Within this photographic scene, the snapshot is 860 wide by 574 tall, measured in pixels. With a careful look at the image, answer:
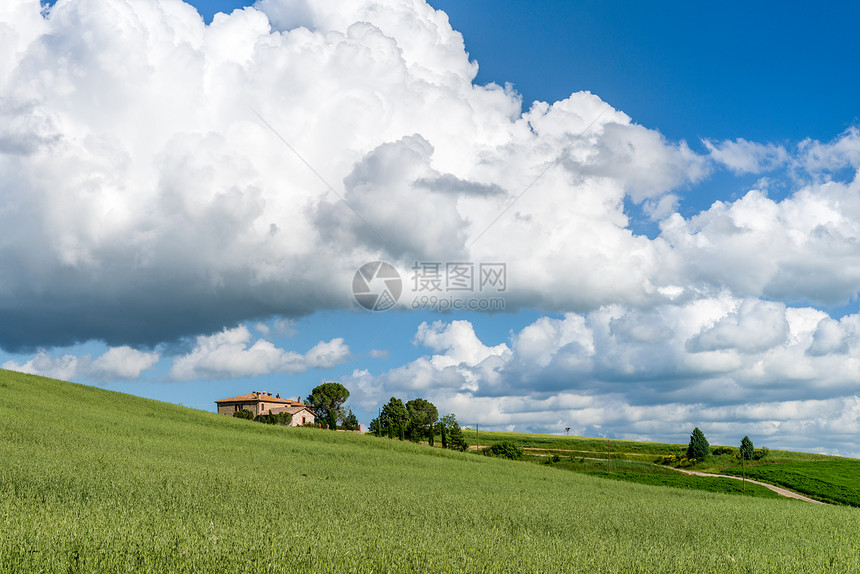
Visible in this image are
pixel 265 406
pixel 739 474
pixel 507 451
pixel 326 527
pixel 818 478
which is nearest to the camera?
pixel 326 527

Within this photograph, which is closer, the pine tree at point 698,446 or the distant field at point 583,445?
the pine tree at point 698,446

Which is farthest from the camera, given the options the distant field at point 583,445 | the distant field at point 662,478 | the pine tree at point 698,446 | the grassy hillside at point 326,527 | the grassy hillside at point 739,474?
the distant field at point 583,445

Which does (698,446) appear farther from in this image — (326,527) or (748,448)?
(326,527)

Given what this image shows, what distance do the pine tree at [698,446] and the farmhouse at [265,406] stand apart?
6429cm

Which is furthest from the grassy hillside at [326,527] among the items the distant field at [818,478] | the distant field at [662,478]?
the distant field at [818,478]

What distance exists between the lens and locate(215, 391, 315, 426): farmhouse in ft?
364

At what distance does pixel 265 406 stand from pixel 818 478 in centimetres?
8825

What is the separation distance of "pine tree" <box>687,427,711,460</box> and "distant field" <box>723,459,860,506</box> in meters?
7.48

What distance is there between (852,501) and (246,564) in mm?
60877

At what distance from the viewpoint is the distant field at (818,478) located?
54.8m

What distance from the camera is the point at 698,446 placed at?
3233 inches

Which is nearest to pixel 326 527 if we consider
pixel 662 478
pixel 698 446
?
pixel 662 478

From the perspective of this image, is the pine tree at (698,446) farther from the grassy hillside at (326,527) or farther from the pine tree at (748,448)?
the grassy hillside at (326,527)

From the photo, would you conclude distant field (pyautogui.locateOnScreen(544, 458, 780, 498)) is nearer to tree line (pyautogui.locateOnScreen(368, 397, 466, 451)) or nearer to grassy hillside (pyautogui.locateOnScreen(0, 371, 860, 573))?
tree line (pyautogui.locateOnScreen(368, 397, 466, 451))
